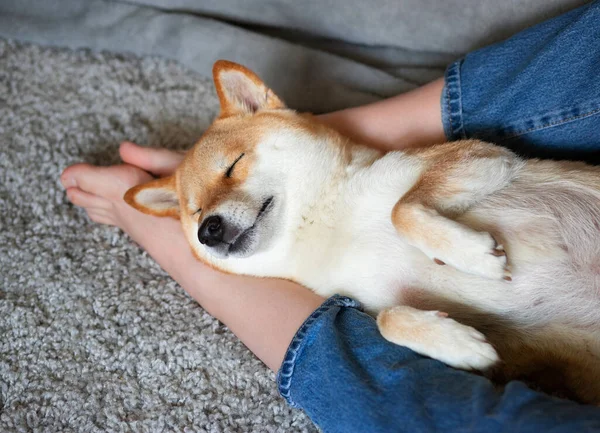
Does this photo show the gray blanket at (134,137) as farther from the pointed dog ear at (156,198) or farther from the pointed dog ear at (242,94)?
the pointed dog ear at (242,94)

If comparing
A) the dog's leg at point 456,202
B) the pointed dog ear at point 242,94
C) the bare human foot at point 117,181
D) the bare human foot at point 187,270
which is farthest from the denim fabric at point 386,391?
the bare human foot at point 117,181

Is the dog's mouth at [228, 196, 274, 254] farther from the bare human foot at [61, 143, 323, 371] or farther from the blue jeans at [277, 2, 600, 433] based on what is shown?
the blue jeans at [277, 2, 600, 433]

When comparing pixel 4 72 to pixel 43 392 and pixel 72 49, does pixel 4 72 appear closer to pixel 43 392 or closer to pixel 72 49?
pixel 72 49

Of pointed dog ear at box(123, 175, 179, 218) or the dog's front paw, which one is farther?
pointed dog ear at box(123, 175, 179, 218)

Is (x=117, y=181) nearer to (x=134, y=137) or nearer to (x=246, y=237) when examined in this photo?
(x=134, y=137)

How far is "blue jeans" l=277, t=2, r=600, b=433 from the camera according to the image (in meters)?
1.20

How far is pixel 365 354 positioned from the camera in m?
1.46

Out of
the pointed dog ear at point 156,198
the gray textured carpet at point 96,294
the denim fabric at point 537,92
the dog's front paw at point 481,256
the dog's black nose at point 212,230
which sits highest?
the denim fabric at point 537,92

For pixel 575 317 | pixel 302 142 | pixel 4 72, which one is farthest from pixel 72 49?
pixel 575 317

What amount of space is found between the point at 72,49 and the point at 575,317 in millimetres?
2539

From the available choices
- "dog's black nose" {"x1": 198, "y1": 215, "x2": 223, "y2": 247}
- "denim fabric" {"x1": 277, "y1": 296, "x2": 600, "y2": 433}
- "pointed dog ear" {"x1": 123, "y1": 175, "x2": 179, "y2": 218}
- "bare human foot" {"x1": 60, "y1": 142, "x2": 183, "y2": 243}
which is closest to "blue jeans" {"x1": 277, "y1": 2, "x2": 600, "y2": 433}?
"denim fabric" {"x1": 277, "y1": 296, "x2": 600, "y2": 433}

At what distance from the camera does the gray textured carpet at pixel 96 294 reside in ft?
5.86

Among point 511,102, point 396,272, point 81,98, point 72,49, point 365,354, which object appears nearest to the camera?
point 365,354

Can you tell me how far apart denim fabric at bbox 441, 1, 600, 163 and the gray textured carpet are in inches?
41.9
